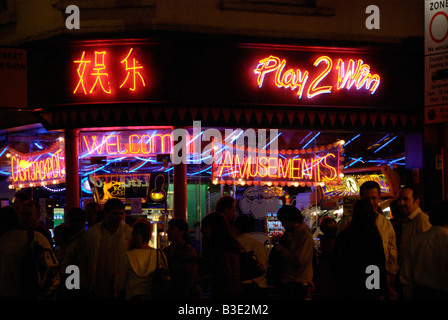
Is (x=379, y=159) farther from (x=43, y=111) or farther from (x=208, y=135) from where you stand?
(x=43, y=111)

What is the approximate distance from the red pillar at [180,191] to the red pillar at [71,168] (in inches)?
81.7

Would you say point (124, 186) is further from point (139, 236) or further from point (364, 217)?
point (364, 217)

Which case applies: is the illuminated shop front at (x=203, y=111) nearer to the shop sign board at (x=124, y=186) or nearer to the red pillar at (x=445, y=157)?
the shop sign board at (x=124, y=186)

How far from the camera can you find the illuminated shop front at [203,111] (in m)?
12.9

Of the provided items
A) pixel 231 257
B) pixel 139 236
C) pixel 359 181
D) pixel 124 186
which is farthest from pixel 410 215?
pixel 124 186

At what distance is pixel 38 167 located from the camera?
48.0 feet

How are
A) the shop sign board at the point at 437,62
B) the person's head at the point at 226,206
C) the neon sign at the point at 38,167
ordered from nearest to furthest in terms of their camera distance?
the person's head at the point at 226,206, the shop sign board at the point at 437,62, the neon sign at the point at 38,167

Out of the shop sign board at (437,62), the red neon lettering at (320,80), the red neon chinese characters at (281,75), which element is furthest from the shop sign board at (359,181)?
the shop sign board at (437,62)

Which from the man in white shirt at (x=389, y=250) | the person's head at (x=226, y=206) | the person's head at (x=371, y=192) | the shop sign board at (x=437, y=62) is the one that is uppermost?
the shop sign board at (x=437, y=62)

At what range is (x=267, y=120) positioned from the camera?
13.5 m

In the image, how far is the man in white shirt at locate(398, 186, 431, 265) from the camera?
8953 mm

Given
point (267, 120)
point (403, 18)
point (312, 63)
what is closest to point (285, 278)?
point (267, 120)

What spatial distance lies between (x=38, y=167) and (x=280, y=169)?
5.44 meters

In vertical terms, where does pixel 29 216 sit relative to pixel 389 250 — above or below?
above
